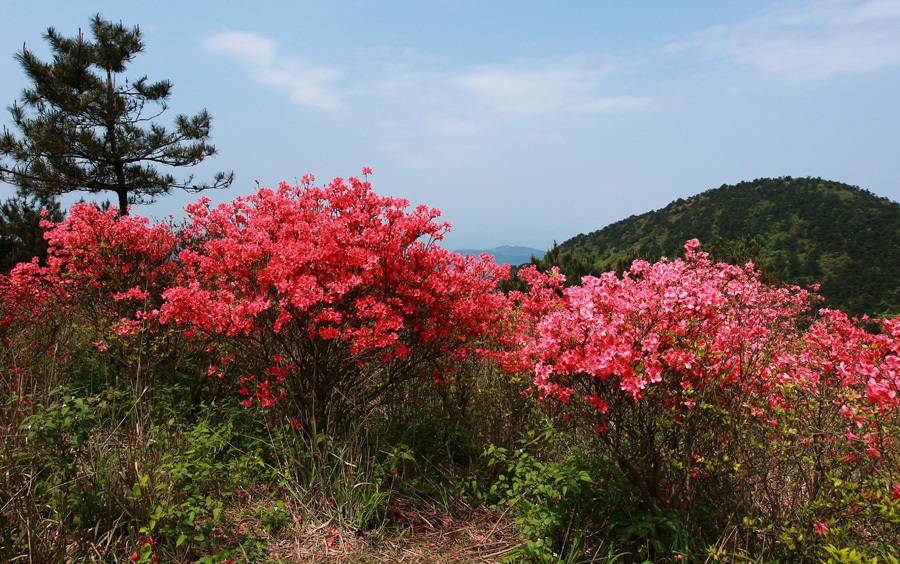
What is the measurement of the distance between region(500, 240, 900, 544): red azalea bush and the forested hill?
25.4 meters

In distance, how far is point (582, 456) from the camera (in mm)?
4039

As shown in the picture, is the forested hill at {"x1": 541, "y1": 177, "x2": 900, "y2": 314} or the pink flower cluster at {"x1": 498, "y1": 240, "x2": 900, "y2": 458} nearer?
the pink flower cluster at {"x1": 498, "y1": 240, "x2": 900, "y2": 458}

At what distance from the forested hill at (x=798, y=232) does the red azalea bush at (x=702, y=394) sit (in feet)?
83.2

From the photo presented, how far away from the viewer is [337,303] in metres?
4.09

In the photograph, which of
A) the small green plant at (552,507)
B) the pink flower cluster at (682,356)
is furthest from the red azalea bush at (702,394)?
the small green plant at (552,507)

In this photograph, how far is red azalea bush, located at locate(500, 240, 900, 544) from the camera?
3.03m

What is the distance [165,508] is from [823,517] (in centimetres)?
406

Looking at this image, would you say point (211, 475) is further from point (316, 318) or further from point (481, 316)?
point (481, 316)

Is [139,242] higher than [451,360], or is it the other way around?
[139,242]

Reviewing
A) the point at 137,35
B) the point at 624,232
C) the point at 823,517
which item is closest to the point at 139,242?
the point at 823,517

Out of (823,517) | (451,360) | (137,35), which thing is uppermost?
(137,35)

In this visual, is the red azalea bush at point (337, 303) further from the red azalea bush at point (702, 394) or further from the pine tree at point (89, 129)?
the pine tree at point (89, 129)

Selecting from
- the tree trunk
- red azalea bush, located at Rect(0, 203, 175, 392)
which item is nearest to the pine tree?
the tree trunk

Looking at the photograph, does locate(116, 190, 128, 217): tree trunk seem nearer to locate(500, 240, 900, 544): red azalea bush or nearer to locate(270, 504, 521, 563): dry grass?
locate(270, 504, 521, 563): dry grass
